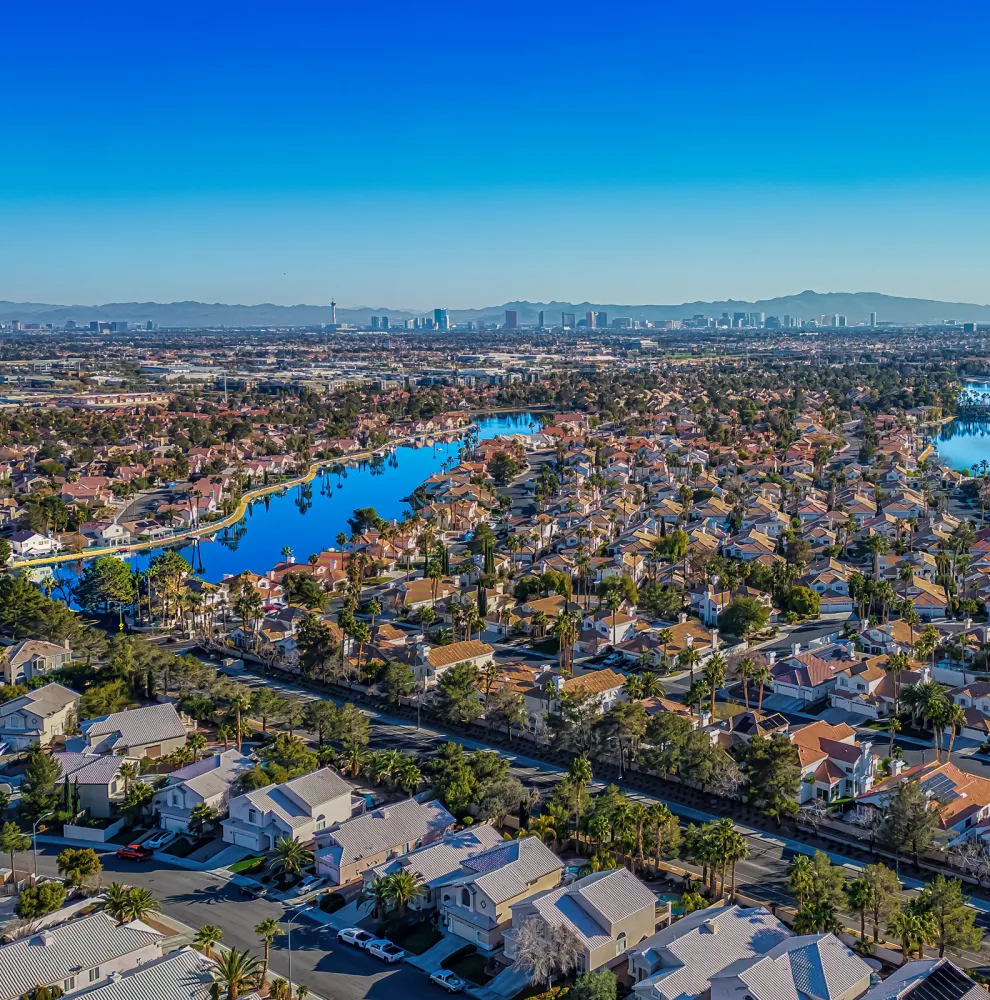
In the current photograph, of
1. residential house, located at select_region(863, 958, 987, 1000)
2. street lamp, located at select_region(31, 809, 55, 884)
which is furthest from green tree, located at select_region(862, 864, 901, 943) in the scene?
street lamp, located at select_region(31, 809, 55, 884)

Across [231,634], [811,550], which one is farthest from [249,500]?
[811,550]

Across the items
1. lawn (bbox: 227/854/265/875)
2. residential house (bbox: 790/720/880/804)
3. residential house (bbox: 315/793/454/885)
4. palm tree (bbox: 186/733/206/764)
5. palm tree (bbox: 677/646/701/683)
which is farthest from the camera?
palm tree (bbox: 677/646/701/683)

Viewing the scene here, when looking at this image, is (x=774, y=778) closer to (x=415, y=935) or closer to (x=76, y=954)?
(x=415, y=935)

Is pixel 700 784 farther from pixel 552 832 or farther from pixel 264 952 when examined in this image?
pixel 264 952

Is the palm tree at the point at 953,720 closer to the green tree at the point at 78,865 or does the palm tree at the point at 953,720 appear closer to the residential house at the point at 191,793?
the residential house at the point at 191,793

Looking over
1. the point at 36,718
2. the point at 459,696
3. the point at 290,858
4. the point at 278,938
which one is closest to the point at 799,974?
the point at 278,938

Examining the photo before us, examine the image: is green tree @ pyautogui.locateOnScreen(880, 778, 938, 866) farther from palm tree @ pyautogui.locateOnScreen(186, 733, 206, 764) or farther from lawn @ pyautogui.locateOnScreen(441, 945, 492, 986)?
palm tree @ pyautogui.locateOnScreen(186, 733, 206, 764)

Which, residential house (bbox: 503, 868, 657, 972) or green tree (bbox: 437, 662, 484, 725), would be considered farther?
green tree (bbox: 437, 662, 484, 725)

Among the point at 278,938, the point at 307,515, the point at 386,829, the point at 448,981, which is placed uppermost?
the point at 386,829
